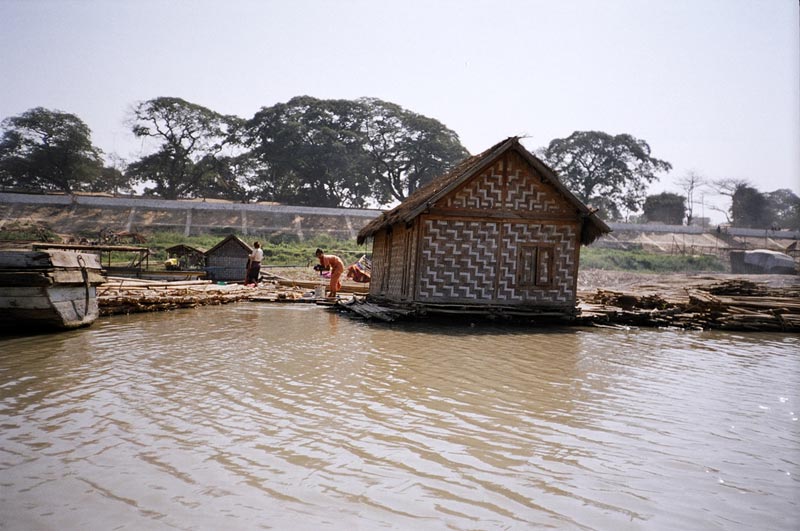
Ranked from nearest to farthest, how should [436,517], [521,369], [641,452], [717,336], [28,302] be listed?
[436,517] → [641,452] → [521,369] → [28,302] → [717,336]

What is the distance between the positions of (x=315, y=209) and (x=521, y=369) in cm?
4260

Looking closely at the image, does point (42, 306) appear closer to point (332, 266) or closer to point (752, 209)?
point (332, 266)

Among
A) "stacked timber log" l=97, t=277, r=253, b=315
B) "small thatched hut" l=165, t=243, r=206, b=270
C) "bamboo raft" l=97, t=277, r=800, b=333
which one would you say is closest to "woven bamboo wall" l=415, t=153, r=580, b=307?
"bamboo raft" l=97, t=277, r=800, b=333

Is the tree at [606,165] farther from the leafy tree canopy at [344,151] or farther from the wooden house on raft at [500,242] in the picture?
the wooden house on raft at [500,242]

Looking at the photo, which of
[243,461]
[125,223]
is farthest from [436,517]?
[125,223]

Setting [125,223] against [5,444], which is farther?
[125,223]

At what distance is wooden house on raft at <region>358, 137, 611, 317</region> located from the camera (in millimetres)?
12875

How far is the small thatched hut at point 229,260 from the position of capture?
1053 inches

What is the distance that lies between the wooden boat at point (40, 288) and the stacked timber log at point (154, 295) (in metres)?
2.52

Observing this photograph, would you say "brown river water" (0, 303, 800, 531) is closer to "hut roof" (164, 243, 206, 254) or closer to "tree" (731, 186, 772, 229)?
"hut roof" (164, 243, 206, 254)

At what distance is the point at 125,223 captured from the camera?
4200 cm

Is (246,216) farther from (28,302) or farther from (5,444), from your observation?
(5,444)

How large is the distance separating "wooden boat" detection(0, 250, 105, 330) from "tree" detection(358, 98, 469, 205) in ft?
162

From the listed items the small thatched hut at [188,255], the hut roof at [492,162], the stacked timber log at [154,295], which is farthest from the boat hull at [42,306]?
the small thatched hut at [188,255]
